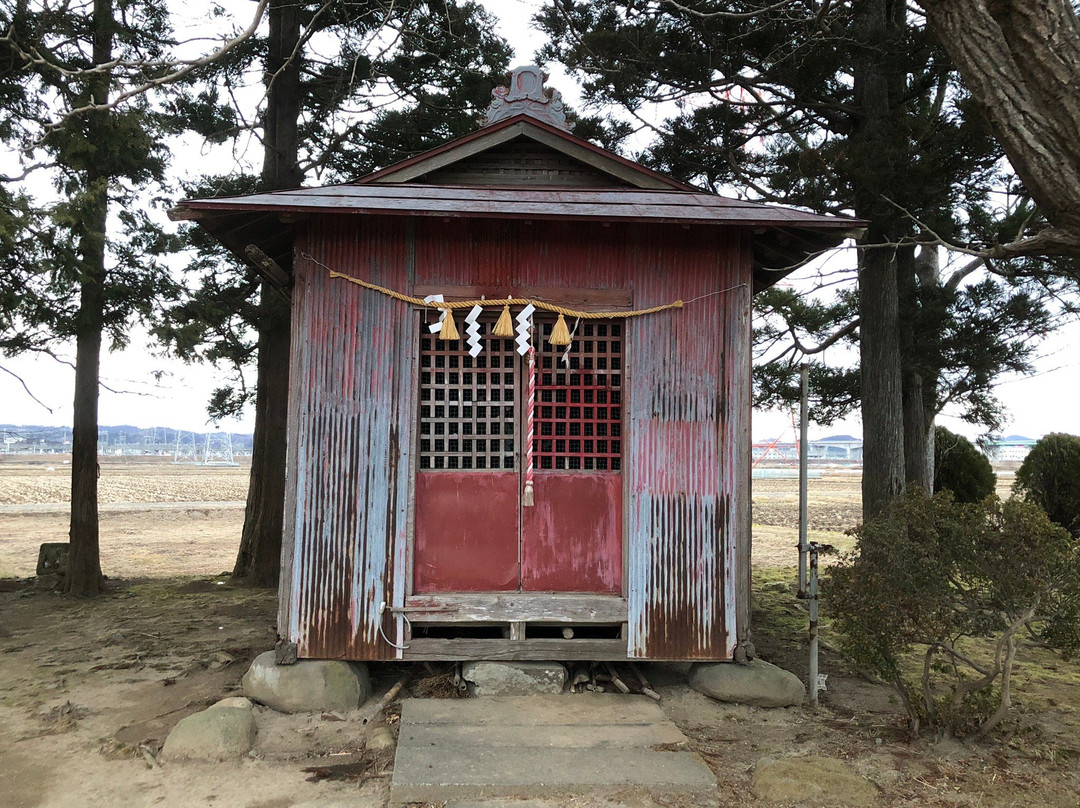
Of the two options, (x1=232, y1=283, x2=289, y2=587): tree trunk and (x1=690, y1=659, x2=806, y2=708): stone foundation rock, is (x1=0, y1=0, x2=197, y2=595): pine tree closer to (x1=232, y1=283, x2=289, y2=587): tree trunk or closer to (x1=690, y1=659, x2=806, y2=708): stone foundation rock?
(x1=232, y1=283, x2=289, y2=587): tree trunk

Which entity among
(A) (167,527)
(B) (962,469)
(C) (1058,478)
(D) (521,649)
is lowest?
(A) (167,527)

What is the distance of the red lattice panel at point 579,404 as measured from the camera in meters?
7.18

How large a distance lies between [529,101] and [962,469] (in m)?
14.5

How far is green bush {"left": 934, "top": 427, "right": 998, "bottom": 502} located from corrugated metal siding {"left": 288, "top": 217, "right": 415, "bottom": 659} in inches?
580

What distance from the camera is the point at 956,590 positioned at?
5555mm

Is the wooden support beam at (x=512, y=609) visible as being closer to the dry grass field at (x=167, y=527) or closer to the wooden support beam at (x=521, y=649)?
the wooden support beam at (x=521, y=649)

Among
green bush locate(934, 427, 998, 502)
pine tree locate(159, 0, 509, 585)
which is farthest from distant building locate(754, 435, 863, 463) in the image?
pine tree locate(159, 0, 509, 585)

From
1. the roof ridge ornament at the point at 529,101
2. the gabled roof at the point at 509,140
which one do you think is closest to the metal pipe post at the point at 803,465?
Result: the gabled roof at the point at 509,140

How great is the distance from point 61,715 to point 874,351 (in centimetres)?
1041

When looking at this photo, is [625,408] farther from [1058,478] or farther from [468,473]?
[1058,478]

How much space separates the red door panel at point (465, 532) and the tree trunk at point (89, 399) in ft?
26.4

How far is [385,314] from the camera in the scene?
7023 mm

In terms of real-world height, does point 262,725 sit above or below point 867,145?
below

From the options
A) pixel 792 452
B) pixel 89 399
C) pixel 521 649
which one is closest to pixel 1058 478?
pixel 521 649
